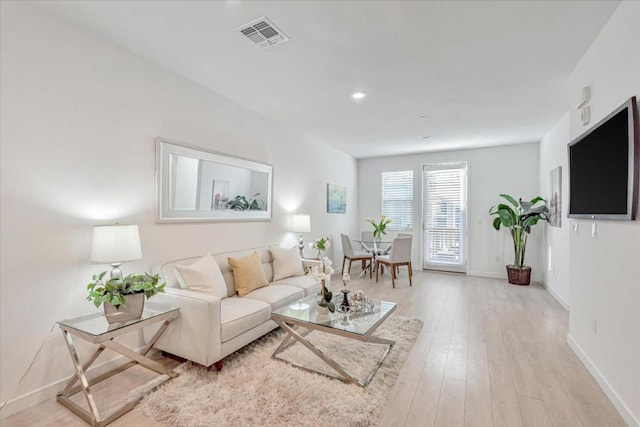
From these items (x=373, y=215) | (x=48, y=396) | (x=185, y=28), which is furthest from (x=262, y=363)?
(x=373, y=215)

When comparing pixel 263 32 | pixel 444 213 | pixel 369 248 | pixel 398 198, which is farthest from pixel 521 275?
pixel 263 32

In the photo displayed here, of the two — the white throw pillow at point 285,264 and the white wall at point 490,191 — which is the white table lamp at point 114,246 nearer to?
→ the white throw pillow at point 285,264

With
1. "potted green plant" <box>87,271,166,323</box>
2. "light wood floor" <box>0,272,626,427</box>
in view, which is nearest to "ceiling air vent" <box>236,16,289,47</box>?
"potted green plant" <box>87,271,166,323</box>

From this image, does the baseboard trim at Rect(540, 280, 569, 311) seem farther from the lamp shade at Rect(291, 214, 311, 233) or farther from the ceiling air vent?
the ceiling air vent

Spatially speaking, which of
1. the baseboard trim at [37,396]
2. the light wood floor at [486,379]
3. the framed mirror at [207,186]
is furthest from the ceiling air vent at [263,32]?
the baseboard trim at [37,396]

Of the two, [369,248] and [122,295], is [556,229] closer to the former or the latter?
[369,248]

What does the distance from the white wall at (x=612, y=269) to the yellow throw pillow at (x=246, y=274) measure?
9.50 ft

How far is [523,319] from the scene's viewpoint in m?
3.57

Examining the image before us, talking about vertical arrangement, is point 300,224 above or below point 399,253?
above

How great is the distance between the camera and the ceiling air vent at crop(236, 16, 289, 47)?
213 centimetres

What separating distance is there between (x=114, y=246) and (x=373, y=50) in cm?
250

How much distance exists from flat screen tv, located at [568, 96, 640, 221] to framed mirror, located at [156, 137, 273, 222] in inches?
131

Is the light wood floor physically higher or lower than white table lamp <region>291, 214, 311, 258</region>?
lower

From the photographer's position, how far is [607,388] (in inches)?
80.3
